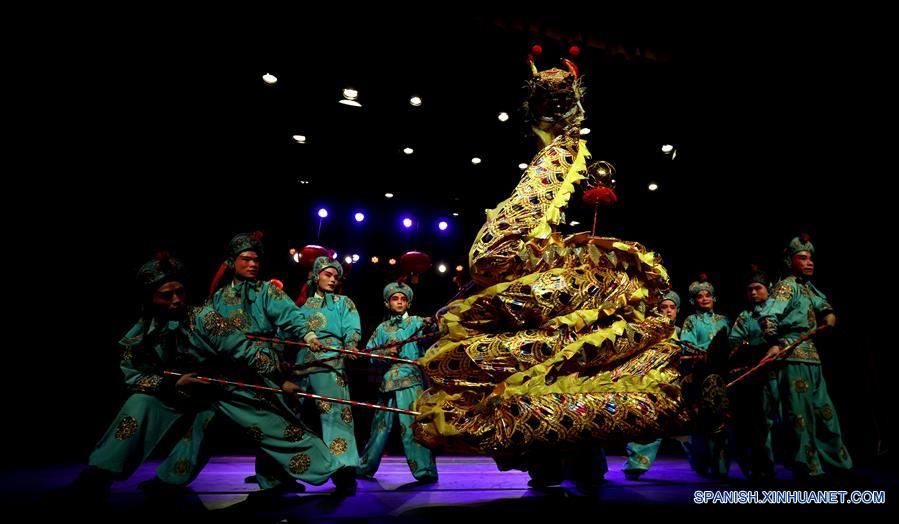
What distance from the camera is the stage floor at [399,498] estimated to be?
85.7 inches

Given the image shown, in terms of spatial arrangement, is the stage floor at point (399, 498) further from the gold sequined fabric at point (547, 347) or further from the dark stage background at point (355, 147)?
the dark stage background at point (355, 147)

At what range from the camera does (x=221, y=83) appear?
4246 mm

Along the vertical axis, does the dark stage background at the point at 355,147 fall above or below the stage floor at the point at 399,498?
above

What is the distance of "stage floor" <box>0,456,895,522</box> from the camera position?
2.18 meters

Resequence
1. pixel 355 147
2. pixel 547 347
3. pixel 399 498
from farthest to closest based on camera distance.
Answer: pixel 355 147, pixel 399 498, pixel 547 347

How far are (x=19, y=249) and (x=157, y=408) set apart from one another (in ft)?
8.18

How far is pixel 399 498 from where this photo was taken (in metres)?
2.76

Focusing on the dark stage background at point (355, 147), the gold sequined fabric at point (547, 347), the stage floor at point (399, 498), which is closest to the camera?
the gold sequined fabric at point (547, 347)

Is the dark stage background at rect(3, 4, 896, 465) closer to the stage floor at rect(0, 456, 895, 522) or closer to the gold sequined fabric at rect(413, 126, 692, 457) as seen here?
the stage floor at rect(0, 456, 895, 522)

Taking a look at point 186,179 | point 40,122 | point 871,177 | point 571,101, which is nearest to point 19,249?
point 40,122

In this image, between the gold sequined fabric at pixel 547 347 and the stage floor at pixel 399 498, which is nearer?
the gold sequined fabric at pixel 547 347

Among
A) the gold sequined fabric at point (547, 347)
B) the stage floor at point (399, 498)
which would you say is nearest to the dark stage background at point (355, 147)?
the stage floor at point (399, 498)

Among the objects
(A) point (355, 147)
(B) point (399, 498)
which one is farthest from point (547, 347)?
(A) point (355, 147)

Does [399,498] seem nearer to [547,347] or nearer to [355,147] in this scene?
[547,347]
